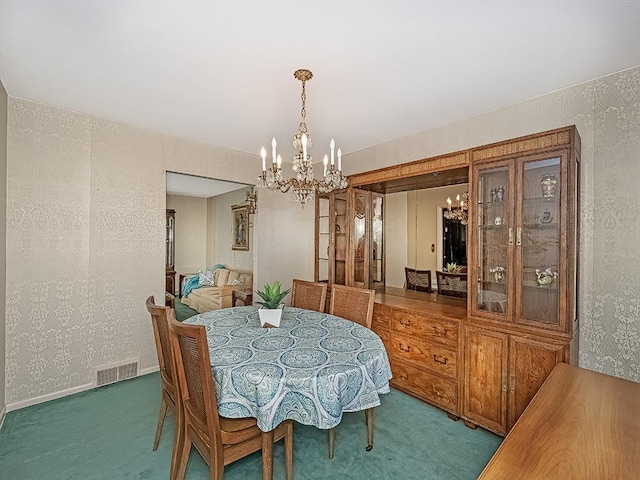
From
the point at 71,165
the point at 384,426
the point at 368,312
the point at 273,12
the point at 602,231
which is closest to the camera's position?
the point at 273,12

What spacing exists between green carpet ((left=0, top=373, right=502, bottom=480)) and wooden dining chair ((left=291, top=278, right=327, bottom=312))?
1.00 m

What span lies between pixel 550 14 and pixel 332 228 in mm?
2681

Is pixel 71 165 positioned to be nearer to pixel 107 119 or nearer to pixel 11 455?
pixel 107 119

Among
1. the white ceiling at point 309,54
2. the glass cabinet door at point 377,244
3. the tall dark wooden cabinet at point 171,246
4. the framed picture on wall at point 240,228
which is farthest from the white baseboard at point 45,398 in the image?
the tall dark wooden cabinet at point 171,246

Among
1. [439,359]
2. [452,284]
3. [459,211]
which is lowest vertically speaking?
[439,359]

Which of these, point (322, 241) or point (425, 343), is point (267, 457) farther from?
point (322, 241)

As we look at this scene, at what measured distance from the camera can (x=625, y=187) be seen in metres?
2.05

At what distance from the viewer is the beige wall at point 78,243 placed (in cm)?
260

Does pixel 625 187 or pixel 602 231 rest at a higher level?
pixel 625 187

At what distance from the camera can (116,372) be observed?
3074mm

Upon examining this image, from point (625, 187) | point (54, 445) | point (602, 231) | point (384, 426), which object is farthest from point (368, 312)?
point (54, 445)

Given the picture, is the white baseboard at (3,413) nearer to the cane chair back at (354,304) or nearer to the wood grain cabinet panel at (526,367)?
the cane chair back at (354,304)

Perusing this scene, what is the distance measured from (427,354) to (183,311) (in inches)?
192

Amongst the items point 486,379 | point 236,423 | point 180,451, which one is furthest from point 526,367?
point 180,451
